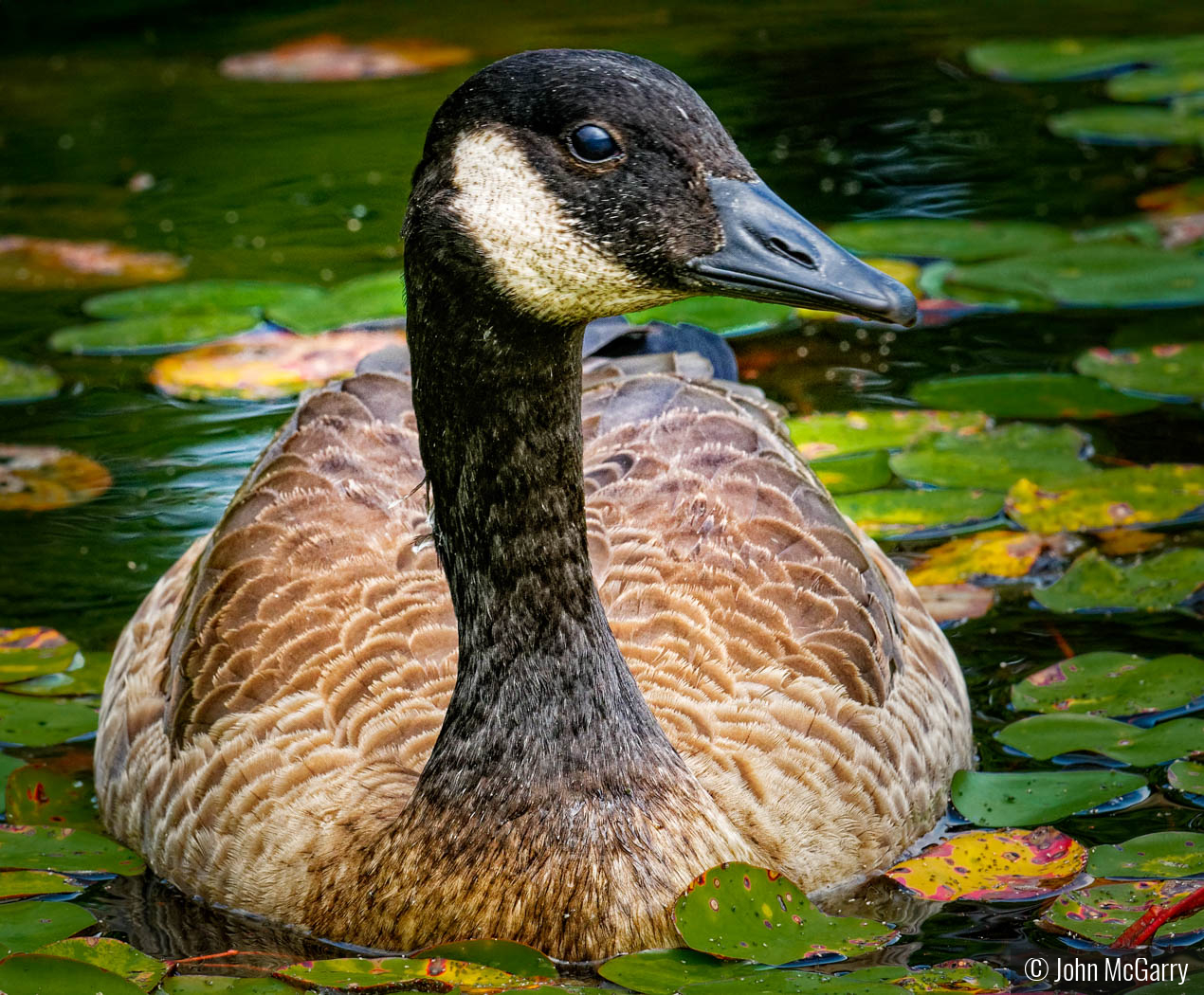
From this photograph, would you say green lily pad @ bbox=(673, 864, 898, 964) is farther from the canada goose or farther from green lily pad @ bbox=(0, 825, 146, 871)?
green lily pad @ bbox=(0, 825, 146, 871)

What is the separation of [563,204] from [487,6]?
1062 cm

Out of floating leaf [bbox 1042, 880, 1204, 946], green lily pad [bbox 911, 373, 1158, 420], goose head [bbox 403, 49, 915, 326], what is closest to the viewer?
goose head [bbox 403, 49, 915, 326]

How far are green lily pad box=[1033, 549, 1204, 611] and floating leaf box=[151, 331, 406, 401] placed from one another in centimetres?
330

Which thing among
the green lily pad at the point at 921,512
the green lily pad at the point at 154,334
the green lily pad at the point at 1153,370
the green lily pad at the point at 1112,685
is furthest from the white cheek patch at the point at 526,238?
the green lily pad at the point at 154,334

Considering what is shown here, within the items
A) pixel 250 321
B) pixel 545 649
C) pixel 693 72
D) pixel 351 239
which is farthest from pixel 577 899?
pixel 693 72

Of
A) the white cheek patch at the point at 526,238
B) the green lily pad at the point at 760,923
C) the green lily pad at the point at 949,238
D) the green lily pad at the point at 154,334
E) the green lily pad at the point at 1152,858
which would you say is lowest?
the green lily pad at the point at 154,334

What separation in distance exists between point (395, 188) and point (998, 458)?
190 inches

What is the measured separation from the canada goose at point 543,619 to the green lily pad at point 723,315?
8.06ft

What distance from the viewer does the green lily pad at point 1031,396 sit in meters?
7.60

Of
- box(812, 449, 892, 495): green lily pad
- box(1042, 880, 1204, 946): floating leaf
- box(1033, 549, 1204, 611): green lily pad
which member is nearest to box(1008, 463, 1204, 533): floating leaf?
box(1033, 549, 1204, 611): green lily pad

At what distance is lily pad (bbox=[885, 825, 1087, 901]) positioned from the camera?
475cm

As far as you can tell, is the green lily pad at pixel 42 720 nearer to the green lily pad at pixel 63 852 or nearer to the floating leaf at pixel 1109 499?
the green lily pad at pixel 63 852

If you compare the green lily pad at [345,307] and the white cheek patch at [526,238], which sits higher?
the white cheek patch at [526,238]

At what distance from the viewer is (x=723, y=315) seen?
855 cm
